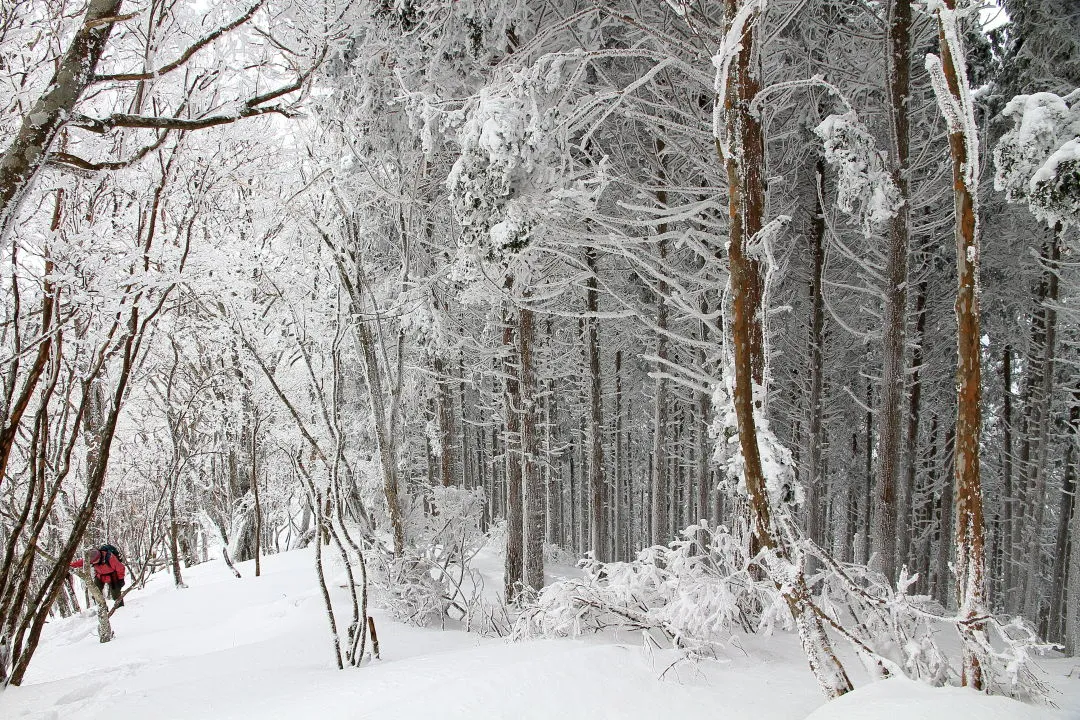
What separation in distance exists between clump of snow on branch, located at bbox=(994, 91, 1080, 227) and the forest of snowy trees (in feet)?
0.09

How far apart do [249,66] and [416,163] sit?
9.07ft

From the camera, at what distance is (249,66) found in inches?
169

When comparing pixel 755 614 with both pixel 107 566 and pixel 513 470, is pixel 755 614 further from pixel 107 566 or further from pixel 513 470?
pixel 107 566

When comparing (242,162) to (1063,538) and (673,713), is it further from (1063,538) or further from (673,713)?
(1063,538)

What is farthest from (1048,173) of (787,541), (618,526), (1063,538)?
(618,526)

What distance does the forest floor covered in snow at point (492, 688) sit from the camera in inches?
96.0

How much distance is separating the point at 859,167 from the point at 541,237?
9.59ft

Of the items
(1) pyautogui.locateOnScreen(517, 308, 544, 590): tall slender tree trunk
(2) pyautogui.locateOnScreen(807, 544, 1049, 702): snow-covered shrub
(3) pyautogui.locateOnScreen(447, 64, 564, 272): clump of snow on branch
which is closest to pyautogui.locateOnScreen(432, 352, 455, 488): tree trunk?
(1) pyautogui.locateOnScreen(517, 308, 544, 590): tall slender tree trunk

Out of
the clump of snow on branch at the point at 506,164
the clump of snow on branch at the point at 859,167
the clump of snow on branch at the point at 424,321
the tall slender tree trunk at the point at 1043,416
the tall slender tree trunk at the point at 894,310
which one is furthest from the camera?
the tall slender tree trunk at the point at 1043,416

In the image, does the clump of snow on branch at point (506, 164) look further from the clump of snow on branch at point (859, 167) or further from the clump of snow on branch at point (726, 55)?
the clump of snow on branch at point (859, 167)

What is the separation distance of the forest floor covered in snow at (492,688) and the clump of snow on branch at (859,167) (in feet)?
12.6

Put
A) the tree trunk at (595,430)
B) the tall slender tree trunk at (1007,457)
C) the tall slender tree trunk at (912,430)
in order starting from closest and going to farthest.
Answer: the tall slender tree trunk at (912,430)
the tree trunk at (595,430)
the tall slender tree trunk at (1007,457)

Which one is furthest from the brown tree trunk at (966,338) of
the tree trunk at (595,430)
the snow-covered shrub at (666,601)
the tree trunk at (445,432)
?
the tree trunk at (445,432)

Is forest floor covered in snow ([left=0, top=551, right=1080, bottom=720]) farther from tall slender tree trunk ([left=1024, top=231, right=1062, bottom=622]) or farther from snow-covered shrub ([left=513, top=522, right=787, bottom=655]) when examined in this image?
tall slender tree trunk ([left=1024, top=231, right=1062, bottom=622])
